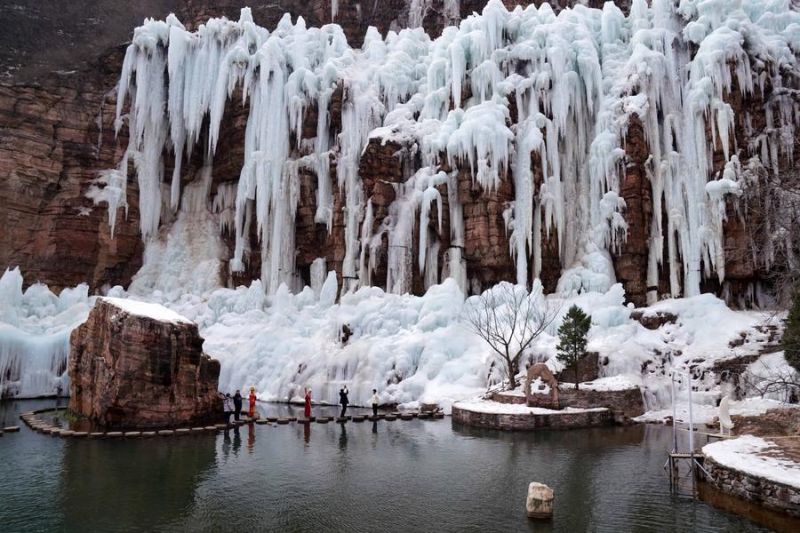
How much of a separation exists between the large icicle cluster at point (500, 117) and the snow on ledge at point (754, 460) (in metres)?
17.1

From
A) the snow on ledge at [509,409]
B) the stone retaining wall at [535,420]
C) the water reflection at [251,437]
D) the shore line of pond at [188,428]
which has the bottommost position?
the water reflection at [251,437]

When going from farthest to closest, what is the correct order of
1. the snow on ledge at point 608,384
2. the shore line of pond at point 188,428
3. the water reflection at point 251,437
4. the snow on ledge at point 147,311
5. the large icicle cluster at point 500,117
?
the large icicle cluster at point 500,117, the snow on ledge at point 608,384, the snow on ledge at point 147,311, the shore line of pond at point 188,428, the water reflection at point 251,437

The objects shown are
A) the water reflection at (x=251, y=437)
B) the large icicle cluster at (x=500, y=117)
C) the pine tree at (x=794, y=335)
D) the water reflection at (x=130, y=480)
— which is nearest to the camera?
the water reflection at (x=130, y=480)

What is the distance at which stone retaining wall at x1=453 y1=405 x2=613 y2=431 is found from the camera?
59.7ft

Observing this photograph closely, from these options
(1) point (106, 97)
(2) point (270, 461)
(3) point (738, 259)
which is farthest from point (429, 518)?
(1) point (106, 97)

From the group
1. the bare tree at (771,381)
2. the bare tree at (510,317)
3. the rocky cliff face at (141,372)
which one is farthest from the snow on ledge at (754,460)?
the rocky cliff face at (141,372)

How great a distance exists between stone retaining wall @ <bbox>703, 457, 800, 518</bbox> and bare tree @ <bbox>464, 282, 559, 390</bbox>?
12218 millimetres

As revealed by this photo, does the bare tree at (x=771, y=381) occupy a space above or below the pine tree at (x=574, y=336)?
below

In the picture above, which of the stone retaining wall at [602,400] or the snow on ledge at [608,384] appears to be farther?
the snow on ledge at [608,384]

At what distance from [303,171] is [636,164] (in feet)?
62.5

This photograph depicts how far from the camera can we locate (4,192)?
3419cm

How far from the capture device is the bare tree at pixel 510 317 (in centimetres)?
2406

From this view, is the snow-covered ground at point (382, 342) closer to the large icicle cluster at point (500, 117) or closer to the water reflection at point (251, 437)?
the large icicle cluster at point (500, 117)

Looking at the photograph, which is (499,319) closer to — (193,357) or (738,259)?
(738,259)
